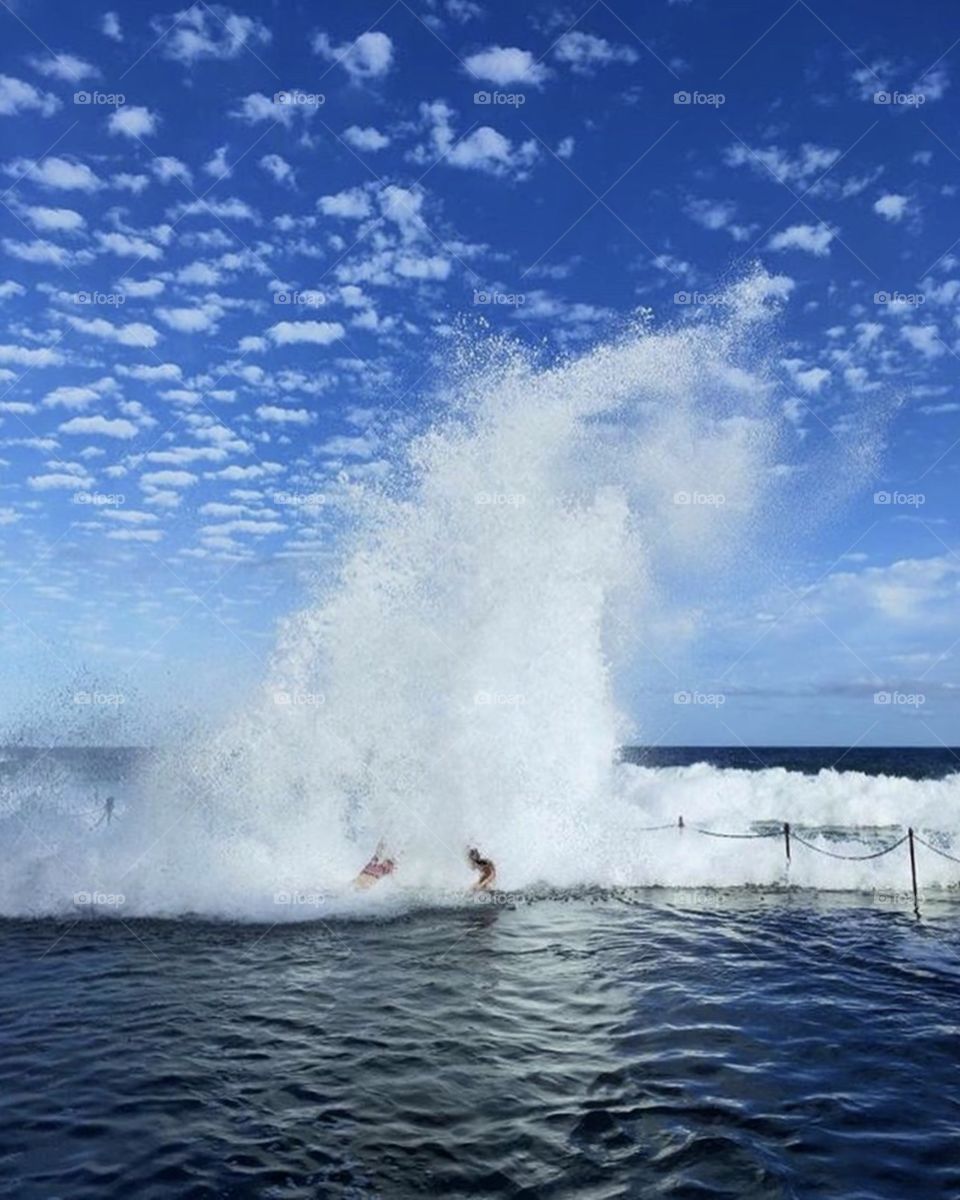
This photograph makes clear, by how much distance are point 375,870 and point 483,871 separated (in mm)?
2538

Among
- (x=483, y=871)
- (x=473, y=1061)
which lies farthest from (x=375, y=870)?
(x=473, y=1061)

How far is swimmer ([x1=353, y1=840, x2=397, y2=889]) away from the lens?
1903 cm

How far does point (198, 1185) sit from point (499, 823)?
50.9 ft

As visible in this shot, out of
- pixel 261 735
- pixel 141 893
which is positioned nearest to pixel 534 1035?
pixel 141 893

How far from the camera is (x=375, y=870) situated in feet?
63.2

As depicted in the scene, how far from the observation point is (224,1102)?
27.2ft

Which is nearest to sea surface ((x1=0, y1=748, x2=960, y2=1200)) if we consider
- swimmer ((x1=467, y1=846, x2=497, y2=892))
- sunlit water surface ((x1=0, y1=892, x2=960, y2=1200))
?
sunlit water surface ((x1=0, y1=892, x2=960, y2=1200))

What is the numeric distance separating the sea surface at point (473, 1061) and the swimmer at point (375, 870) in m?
2.74

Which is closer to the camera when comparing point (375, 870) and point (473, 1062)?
point (473, 1062)

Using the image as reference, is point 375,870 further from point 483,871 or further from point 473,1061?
point 473,1061

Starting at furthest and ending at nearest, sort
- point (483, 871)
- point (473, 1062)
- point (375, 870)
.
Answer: point (483, 871), point (375, 870), point (473, 1062)

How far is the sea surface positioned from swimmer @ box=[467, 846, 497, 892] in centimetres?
314

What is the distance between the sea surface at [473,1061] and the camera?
702 cm

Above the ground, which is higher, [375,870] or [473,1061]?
[375,870]
